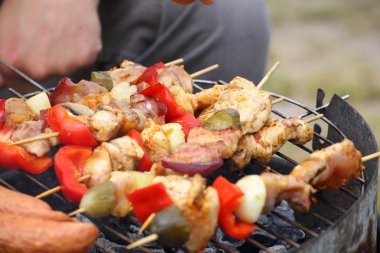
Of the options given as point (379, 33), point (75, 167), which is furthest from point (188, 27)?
point (379, 33)

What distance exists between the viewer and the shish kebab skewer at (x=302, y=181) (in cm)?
238

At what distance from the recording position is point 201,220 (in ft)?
7.43

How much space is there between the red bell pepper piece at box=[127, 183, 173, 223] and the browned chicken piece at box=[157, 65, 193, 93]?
3.03ft

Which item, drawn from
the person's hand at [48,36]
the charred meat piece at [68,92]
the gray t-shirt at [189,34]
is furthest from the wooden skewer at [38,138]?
the gray t-shirt at [189,34]

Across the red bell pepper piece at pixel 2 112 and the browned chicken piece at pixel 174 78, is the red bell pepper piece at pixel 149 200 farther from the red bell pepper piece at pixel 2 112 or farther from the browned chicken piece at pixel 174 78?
the browned chicken piece at pixel 174 78

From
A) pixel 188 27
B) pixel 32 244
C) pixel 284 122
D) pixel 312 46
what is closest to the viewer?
pixel 32 244

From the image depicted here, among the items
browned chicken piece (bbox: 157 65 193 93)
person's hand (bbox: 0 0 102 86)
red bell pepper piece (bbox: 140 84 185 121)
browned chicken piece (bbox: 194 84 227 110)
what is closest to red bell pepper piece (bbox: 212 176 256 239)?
red bell pepper piece (bbox: 140 84 185 121)

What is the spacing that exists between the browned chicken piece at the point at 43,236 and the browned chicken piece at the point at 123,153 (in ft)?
1.62

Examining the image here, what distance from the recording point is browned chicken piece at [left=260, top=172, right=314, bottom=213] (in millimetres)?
2428

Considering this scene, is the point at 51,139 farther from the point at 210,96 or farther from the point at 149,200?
the point at 210,96

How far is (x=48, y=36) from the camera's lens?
405cm

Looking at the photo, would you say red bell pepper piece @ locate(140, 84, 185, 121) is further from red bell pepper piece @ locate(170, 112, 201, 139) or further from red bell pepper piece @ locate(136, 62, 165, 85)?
red bell pepper piece @ locate(136, 62, 165, 85)

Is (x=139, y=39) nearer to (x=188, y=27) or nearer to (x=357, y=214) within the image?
(x=188, y=27)

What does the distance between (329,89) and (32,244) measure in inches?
213
